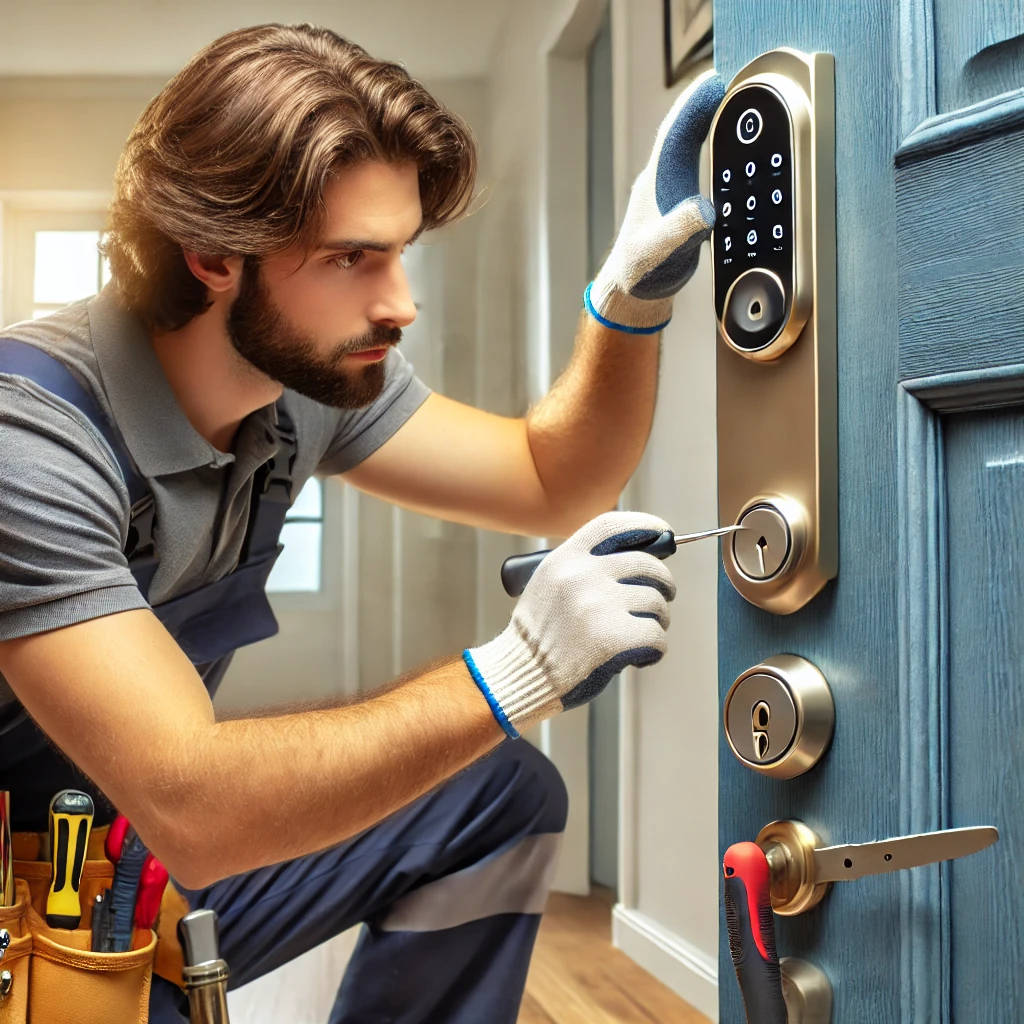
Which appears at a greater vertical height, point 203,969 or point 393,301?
point 393,301

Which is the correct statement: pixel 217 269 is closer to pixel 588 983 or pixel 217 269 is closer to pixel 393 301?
pixel 393 301

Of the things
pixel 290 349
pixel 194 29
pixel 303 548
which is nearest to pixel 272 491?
pixel 290 349

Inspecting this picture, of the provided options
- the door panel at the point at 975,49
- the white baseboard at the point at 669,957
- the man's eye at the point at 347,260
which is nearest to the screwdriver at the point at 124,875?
the man's eye at the point at 347,260

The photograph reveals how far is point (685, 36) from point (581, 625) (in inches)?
44.6

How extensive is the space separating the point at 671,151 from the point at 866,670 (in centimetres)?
38

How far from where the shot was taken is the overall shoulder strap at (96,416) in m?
0.85

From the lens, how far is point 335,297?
964 mm

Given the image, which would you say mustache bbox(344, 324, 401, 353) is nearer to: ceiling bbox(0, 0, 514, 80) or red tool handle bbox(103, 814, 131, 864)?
red tool handle bbox(103, 814, 131, 864)

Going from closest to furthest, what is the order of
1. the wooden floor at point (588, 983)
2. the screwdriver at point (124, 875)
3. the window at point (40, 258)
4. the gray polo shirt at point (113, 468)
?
the gray polo shirt at point (113, 468) → the screwdriver at point (124, 875) → the wooden floor at point (588, 983) → the window at point (40, 258)

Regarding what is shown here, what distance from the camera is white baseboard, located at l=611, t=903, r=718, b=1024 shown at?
153cm

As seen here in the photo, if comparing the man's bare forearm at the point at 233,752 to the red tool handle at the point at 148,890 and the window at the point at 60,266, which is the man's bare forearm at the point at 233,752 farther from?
the window at the point at 60,266

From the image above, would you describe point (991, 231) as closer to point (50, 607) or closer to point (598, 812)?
point (50, 607)

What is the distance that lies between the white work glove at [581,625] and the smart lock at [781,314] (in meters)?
0.16

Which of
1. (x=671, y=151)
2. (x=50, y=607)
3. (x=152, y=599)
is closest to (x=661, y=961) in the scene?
(x=152, y=599)
